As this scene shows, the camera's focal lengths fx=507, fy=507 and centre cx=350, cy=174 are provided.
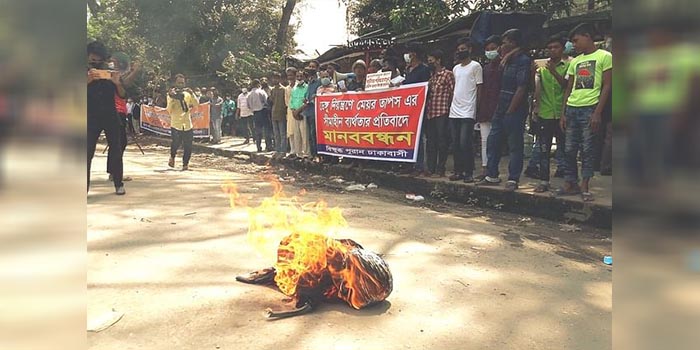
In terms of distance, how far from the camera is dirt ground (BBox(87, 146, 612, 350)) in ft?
8.71

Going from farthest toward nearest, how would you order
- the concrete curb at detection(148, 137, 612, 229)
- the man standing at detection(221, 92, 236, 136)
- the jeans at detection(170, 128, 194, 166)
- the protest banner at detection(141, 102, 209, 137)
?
the man standing at detection(221, 92, 236, 136)
the protest banner at detection(141, 102, 209, 137)
the jeans at detection(170, 128, 194, 166)
the concrete curb at detection(148, 137, 612, 229)

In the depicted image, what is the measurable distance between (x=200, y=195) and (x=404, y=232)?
10.4 feet

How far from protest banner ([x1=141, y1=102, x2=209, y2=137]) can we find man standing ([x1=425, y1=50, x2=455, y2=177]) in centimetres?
924

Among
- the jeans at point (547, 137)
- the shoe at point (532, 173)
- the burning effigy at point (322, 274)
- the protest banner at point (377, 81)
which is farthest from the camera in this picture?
the protest banner at point (377, 81)

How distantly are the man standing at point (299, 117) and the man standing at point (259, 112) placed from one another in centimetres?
256

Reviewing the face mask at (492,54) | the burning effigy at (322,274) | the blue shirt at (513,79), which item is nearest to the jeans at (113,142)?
the burning effigy at (322,274)

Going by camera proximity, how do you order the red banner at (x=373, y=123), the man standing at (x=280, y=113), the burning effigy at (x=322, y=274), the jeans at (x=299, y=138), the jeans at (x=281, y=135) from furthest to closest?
the jeans at (x=281, y=135), the man standing at (x=280, y=113), the jeans at (x=299, y=138), the red banner at (x=373, y=123), the burning effigy at (x=322, y=274)

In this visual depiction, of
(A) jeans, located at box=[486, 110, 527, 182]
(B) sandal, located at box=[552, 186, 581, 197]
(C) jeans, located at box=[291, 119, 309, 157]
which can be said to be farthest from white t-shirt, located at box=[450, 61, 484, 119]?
(C) jeans, located at box=[291, 119, 309, 157]

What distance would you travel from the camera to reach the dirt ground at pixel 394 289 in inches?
104

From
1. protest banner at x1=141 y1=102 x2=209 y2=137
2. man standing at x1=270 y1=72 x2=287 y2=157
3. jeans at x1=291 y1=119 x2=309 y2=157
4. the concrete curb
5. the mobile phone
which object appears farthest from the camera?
protest banner at x1=141 y1=102 x2=209 y2=137

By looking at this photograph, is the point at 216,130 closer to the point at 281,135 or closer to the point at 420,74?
the point at 281,135

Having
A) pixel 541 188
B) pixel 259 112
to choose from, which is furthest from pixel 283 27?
pixel 541 188

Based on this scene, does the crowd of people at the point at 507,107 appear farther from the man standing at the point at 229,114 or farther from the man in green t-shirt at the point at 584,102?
the man standing at the point at 229,114

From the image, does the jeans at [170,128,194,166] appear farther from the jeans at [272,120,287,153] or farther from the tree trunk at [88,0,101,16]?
the tree trunk at [88,0,101,16]
